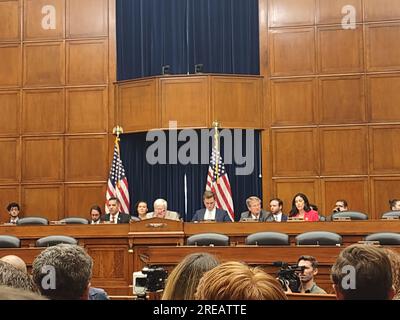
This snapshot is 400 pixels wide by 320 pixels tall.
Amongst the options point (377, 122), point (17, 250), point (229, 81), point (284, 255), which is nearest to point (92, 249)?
point (17, 250)

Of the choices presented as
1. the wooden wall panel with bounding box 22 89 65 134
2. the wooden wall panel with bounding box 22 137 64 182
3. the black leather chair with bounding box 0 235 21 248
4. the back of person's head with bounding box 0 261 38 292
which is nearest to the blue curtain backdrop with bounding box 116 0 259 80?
the wooden wall panel with bounding box 22 89 65 134

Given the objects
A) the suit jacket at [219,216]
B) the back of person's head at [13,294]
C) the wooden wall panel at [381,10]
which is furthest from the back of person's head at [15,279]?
the wooden wall panel at [381,10]

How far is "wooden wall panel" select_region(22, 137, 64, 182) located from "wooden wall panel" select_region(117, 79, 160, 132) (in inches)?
53.1

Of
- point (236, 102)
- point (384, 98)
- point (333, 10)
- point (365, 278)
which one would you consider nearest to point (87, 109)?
point (236, 102)

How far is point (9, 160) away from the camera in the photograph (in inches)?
455

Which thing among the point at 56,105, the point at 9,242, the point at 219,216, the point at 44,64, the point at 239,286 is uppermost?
the point at 44,64

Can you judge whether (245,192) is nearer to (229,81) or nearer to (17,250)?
(229,81)

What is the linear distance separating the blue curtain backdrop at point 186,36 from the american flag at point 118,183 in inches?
66.2

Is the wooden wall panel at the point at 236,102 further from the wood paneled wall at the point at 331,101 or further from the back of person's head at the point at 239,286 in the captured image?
the back of person's head at the point at 239,286

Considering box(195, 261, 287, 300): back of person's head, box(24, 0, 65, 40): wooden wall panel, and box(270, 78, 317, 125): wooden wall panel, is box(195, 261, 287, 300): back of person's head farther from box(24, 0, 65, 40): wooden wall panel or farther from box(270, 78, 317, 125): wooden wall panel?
box(24, 0, 65, 40): wooden wall panel

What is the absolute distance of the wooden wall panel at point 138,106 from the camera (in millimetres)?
10820

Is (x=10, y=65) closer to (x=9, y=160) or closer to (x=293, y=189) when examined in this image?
(x=9, y=160)

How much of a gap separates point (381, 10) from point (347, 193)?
3304 mm

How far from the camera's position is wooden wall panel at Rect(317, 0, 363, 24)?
1085cm
